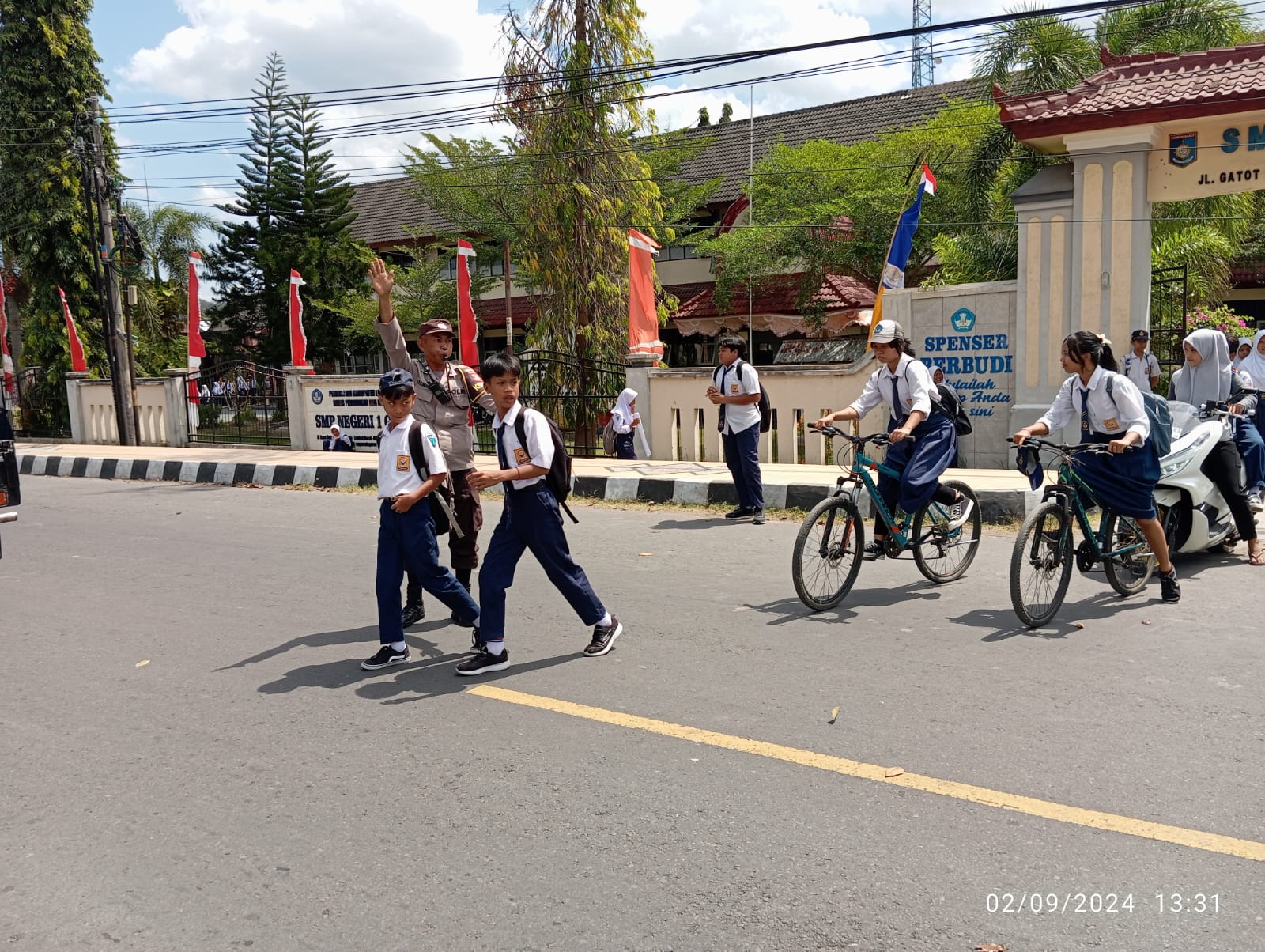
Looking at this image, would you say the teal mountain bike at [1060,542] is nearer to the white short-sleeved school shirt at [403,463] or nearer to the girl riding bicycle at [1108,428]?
the girl riding bicycle at [1108,428]

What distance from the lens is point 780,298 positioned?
85.3 ft

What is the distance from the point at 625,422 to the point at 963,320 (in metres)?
4.51

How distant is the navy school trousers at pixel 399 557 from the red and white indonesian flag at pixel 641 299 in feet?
30.8

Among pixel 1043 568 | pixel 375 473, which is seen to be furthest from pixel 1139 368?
pixel 375 473

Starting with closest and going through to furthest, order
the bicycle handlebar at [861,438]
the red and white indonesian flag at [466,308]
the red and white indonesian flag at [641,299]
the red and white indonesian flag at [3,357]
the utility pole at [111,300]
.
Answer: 1. the bicycle handlebar at [861,438]
2. the red and white indonesian flag at [3,357]
3. the red and white indonesian flag at [641,299]
4. the red and white indonesian flag at [466,308]
5. the utility pole at [111,300]

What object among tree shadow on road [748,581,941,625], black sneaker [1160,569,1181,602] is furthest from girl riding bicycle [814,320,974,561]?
black sneaker [1160,569,1181,602]

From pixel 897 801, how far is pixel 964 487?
137 inches

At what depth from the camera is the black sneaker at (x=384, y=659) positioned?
5.09 meters

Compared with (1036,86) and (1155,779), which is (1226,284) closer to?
(1036,86)

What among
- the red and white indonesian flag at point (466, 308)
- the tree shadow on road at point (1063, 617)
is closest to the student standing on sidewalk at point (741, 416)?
the tree shadow on road at point (1063, 617)

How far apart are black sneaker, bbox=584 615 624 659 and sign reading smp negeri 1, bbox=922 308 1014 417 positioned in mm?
8287

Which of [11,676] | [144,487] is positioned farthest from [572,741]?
[144,487]

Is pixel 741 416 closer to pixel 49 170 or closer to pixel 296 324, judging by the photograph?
pixel 296 324
